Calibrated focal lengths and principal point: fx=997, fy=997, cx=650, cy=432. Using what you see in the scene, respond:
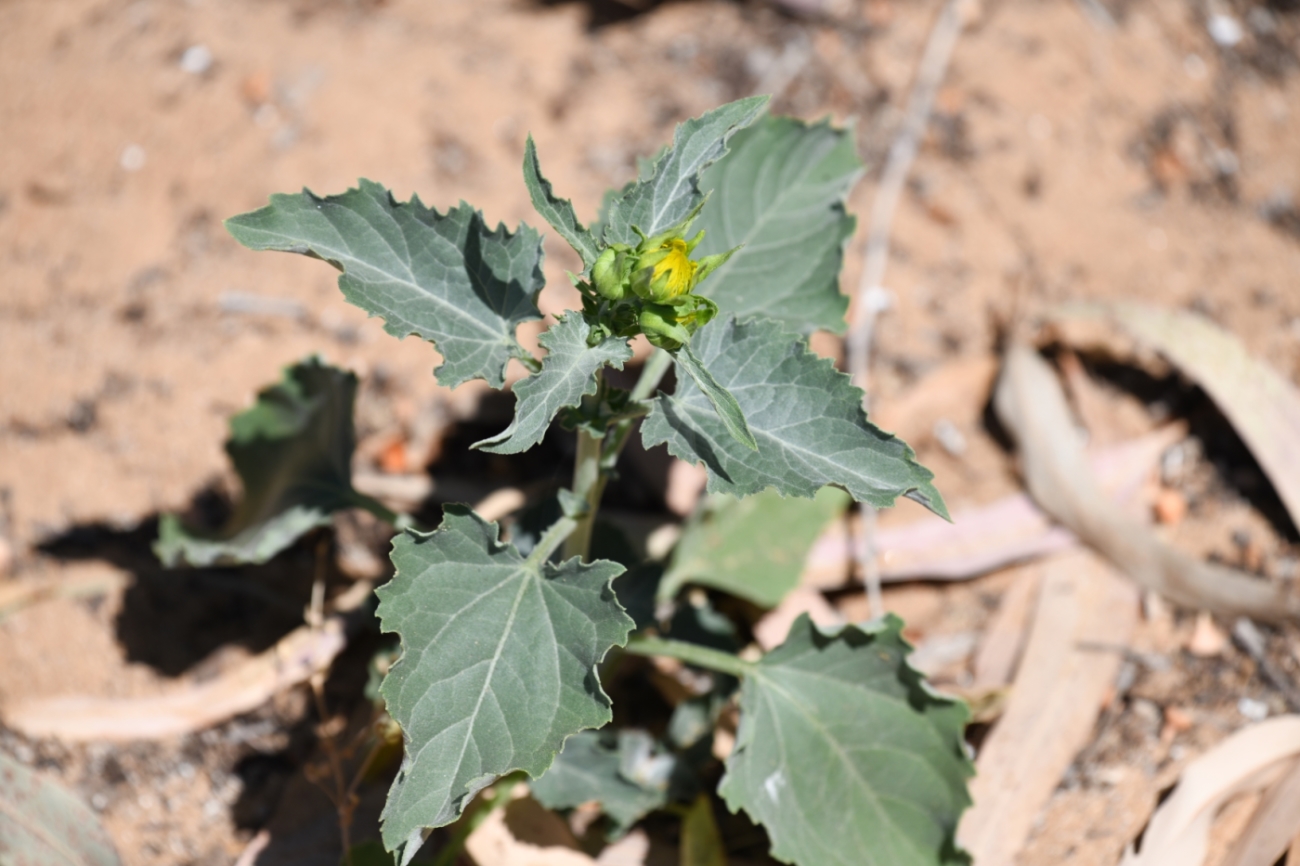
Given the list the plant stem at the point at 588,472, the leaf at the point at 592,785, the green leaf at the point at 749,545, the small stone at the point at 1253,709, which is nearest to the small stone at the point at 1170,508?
the small stone at the point at 1253,709

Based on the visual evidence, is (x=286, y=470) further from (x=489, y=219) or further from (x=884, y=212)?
(x=884, y=212)

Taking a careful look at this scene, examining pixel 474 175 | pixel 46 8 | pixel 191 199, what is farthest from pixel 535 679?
pixel 46 8

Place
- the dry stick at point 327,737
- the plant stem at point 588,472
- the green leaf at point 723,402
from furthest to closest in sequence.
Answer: the dry stick at point 327,737 < the plant stem at point 588,472 < the green leaf at point 723,402

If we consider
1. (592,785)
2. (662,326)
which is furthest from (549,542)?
(592,785)

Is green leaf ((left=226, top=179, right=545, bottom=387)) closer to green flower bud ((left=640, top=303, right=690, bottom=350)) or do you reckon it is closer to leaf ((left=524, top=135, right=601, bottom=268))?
leaf ((left=524, top=135, right=601, bottom=268))

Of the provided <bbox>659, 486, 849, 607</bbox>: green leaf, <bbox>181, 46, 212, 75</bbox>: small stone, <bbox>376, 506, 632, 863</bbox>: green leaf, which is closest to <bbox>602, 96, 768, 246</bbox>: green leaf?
<bbox>376, 506, 632, 863</bbox>: green leaf

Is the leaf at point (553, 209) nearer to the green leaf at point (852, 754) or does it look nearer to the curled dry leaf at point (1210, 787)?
the green leaf at point (852, 754)
